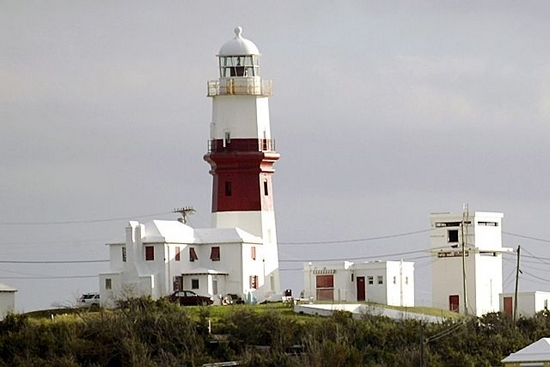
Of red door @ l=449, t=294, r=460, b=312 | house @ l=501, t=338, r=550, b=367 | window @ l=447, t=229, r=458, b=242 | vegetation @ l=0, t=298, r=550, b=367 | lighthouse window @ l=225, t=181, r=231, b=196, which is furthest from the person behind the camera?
window @ l=447, t=229, r=458, b=242

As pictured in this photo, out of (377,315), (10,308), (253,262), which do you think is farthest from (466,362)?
(10,308)

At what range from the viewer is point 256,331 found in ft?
222

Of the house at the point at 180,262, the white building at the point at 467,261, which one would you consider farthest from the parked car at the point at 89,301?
the white building at the point at 467,261

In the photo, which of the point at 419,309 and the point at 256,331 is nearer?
the point at 256,331

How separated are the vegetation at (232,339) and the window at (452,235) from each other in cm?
1025

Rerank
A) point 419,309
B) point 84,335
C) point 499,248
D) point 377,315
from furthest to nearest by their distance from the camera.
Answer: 1. point 499,248
2. point 419,309
3. point 377,315
4. point 84,335

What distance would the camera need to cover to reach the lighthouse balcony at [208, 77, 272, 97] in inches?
3054

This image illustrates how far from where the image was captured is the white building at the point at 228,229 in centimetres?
7481

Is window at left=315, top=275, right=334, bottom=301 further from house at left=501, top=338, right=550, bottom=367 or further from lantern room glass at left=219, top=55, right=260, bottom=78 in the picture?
house at left=501, top=338, right=550, bottom=367

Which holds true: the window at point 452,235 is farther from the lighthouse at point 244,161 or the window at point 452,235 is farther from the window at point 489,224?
the lighthouse at point 244,161

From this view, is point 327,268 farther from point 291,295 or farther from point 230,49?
point 230,49

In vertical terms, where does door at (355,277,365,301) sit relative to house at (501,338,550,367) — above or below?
above

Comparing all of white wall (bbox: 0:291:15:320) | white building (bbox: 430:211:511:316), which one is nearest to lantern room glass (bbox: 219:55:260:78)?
white building (bbox: 430:211:511:316)

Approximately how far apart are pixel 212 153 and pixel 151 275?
542cm
